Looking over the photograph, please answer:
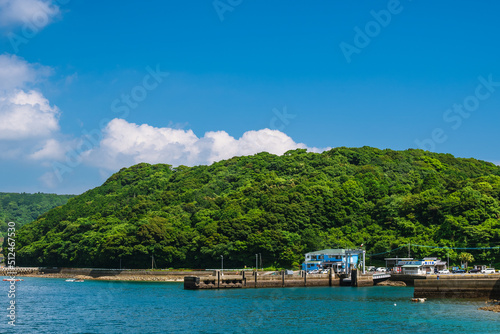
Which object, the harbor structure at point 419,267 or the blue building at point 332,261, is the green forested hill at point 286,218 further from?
the harbor structure at point 419,267

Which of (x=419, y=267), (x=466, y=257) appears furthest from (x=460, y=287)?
(x=466, y=257)

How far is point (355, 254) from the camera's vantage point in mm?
81312

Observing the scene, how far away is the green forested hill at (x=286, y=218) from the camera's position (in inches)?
3514

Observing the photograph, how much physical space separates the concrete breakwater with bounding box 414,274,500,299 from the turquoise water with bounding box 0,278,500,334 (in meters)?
2.34

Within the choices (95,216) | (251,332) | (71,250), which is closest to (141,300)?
(251,332)

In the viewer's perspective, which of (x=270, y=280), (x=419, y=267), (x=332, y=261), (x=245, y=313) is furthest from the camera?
(x=332, y=261)

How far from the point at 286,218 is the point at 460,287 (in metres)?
49.5

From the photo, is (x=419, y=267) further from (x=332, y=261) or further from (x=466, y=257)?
(x=332, y=261)

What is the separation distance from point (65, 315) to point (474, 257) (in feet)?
215

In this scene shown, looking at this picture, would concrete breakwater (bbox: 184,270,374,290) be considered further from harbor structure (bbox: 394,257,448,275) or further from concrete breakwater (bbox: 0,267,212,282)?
concrete breakwater (bbox: 0,267,212,282)

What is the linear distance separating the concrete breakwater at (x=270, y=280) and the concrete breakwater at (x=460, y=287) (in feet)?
65.7

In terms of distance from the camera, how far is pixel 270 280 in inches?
2758

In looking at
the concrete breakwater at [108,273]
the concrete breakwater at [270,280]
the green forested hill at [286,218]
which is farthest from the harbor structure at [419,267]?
the concrete breakwater at [108,273]

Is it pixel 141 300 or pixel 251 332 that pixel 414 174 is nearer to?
pixel 141 300
